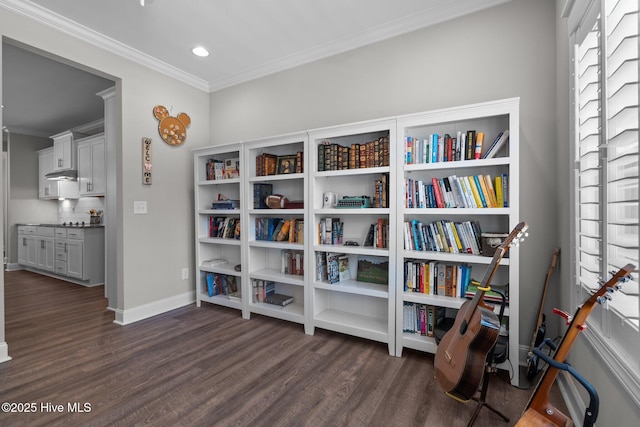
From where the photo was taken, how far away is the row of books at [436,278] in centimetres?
211

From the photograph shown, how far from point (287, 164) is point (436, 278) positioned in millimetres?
1694

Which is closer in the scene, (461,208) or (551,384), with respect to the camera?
(551,384)

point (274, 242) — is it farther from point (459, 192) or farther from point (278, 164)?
point (459, 192)

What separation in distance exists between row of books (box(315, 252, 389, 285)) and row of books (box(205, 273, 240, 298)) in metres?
1.25

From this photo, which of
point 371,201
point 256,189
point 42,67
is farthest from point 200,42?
point 371,201

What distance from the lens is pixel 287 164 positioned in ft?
9.54

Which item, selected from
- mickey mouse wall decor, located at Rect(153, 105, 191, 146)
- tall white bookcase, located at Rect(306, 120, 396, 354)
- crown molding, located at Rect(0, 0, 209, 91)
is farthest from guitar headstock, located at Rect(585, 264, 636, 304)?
crown molding, located at Rect(0, 0, 209, 91)

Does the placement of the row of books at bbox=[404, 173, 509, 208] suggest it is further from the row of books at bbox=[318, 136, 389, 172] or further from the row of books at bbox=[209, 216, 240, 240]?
the row of books at bbox=[209, 216, 240, 240]

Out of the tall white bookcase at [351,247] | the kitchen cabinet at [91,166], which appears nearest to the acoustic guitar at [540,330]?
the tall white bookcase at [351,247]

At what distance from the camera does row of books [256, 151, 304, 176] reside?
284 cm

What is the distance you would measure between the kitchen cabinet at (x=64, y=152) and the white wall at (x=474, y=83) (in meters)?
4.47

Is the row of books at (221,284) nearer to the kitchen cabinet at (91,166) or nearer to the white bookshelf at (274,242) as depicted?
the white bookshelf at (274,242)

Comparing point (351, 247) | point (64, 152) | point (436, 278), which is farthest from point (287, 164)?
point (64, 152)

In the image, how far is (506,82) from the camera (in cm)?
217
